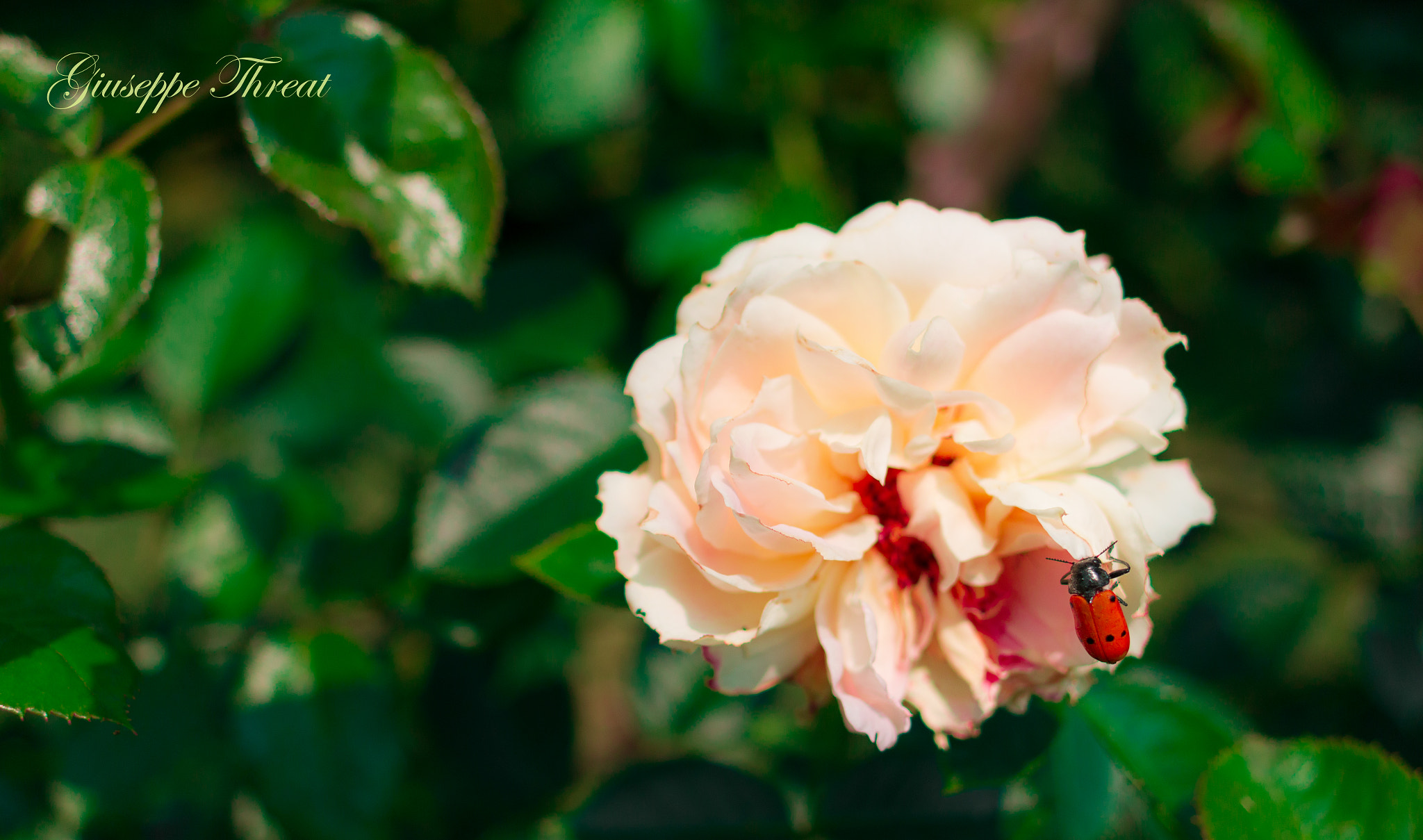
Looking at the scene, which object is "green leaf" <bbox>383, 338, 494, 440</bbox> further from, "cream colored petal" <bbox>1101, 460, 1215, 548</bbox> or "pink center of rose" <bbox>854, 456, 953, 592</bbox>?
"cream colored petal" <bbox>1101, 460, 1215, 548</bbox>

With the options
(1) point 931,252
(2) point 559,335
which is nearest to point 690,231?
(2) point 559,335

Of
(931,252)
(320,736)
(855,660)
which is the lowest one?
(320,736)

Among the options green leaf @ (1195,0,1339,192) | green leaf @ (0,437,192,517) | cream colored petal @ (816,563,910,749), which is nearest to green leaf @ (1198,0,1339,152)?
green leaf @ (1195,0,1339,192)

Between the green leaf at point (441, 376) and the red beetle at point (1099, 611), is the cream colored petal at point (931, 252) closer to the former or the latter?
the red beetle at point (1099, 611)

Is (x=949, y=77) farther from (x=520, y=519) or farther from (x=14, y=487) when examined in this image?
(x=14, y=487)

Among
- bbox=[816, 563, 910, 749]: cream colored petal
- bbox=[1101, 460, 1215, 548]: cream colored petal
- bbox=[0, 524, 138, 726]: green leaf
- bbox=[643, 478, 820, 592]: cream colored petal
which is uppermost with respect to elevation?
bbox=[1101, 460, 1215, 548]: cream colored petal

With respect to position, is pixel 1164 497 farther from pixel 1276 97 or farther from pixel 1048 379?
pixel 1276 97
